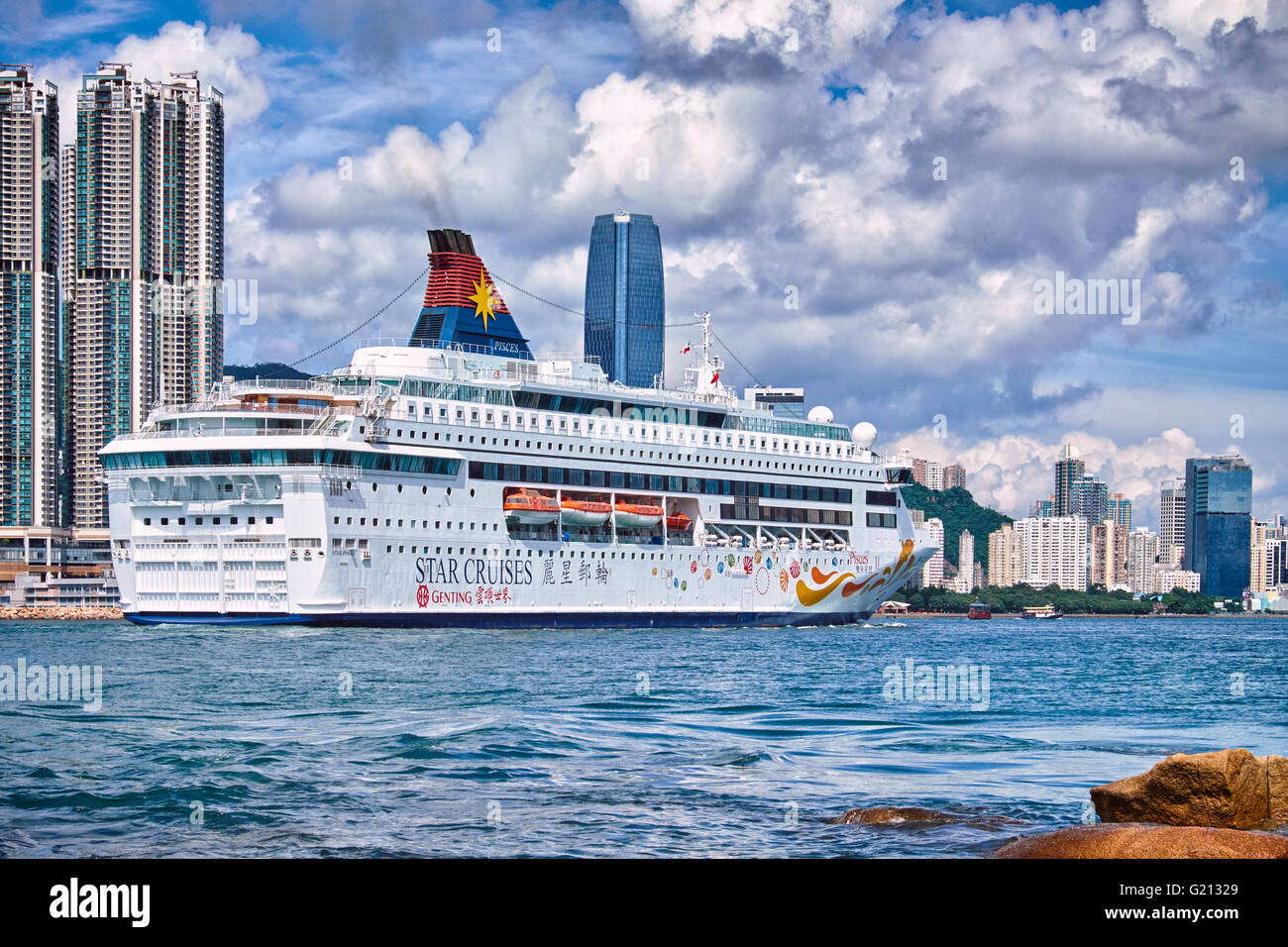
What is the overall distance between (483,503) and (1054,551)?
15103 centimetres

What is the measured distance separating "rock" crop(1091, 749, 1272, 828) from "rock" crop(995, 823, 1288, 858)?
2264mm

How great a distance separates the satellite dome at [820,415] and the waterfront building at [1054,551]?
417 ft

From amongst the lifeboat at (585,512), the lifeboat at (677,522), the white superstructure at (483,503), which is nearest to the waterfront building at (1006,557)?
the white superstructure at (483,503)

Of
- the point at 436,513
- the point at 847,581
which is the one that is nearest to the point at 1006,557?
the point at 847,581

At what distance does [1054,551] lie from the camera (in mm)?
190125

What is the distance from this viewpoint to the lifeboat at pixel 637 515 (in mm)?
56969

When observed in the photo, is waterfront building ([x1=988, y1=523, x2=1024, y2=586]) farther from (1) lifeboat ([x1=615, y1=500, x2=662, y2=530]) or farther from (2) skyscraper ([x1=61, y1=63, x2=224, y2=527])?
(1) lifeboat ([x1=615, y1=500, x2=662, y2=530])

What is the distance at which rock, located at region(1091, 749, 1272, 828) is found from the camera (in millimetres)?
12984

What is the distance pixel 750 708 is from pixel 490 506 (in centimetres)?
2695

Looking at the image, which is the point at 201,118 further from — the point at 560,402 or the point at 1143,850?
the point at 1143,850

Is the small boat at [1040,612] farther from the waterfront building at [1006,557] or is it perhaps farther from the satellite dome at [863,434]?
the satellite dome at [863,434]

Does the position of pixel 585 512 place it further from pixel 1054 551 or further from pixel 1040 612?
pixel 1054 551

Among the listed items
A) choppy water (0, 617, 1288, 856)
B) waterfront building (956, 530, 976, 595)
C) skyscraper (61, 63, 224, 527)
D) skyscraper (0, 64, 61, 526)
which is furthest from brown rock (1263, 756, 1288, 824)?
waterfront building (956, 530, 976, 595)
